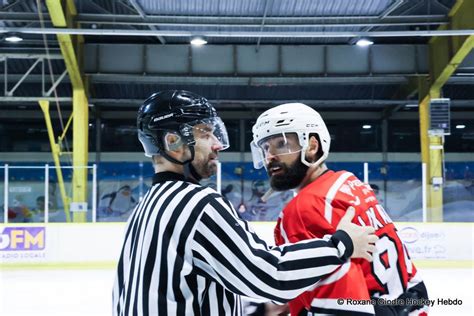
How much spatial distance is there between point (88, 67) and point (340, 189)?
37.0 feet

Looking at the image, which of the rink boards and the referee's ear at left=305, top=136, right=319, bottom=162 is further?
the rink boards

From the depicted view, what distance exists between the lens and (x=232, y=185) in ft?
30.5

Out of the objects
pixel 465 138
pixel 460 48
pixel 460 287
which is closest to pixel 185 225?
pixel 460 287

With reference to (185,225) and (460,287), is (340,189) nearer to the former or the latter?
(185,225)

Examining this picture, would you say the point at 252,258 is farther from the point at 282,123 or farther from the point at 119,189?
the point at 119,189

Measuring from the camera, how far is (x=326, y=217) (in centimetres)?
141

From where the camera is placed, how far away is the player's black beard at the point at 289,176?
5.19 ft

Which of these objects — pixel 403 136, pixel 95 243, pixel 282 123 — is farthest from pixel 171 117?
pixel 403 136

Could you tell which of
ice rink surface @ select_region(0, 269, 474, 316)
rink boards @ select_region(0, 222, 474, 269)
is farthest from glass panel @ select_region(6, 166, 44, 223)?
ice rink surface @ select_region(0, 269, 474, 316)

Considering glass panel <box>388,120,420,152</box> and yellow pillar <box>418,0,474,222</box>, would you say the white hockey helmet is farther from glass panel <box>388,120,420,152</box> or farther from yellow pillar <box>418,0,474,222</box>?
glass panel <box>388,120,420,152</box>

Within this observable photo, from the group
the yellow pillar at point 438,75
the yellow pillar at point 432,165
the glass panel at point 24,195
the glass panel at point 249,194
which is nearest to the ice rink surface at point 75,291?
the glass panel at point 24,195

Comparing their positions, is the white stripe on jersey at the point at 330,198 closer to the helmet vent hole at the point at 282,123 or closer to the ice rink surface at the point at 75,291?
the helmet vent hole at the point at 282,123

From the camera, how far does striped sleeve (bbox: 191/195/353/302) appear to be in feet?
4.25

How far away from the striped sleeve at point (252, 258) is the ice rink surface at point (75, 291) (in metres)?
3.66
